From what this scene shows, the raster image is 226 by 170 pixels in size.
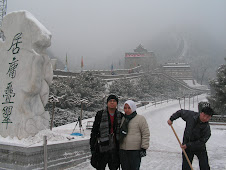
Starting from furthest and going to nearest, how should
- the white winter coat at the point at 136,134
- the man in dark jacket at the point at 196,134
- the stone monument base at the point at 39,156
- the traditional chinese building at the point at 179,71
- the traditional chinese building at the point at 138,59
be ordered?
the traditional chinese building at the point at 138,59
the traditional chinese building at the point at 179,71
the stone monument base at the point at 39,156
the man in dark jacket at the point at 196,134
the white winter coat at the point at 136,134

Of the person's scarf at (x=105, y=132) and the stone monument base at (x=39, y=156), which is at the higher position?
the person's scarf at (x=105, y=132)

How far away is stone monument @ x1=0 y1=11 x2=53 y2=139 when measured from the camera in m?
6.73

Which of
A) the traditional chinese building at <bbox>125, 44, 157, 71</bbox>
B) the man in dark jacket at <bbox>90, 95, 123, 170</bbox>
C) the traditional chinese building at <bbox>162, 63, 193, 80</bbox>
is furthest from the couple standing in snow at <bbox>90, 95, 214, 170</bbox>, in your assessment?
the traditional chinese building at <bbox>125, 44, 157, 71</bbox>

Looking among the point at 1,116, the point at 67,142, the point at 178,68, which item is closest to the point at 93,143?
the point at 67,142

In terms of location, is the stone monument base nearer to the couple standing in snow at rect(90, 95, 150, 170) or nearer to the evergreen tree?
the couple standing in snow at rect(90, 95, 150, 170)

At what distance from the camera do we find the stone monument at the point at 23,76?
673 centimetres

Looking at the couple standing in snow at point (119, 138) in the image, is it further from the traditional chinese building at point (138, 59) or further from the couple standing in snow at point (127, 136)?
the traditional chinese building at point (138, 59)

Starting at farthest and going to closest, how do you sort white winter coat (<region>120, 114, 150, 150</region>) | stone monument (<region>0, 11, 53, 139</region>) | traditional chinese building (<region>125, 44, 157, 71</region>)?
traditional chinese building (<region>125, 44, 157, 71</region>) → stone monument (<region>0, 11, 53, 139</region>) → white winter coat (<region>120, 114, 150, 150</region>)

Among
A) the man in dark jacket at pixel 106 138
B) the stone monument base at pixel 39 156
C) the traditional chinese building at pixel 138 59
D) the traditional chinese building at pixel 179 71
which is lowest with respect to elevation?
the stone monument base at pixel 39 156

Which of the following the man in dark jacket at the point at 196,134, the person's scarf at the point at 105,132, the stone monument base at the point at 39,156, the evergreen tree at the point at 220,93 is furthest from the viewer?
the evergreen tree at the point at 220,93

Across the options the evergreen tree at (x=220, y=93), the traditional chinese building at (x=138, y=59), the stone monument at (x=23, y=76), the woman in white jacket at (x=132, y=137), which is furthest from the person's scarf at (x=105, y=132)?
the traditional chinese building at (x=138, y=59)

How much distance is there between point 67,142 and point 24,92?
66.3 inches

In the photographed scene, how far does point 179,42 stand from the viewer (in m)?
125

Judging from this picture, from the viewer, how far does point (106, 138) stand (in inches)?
158
